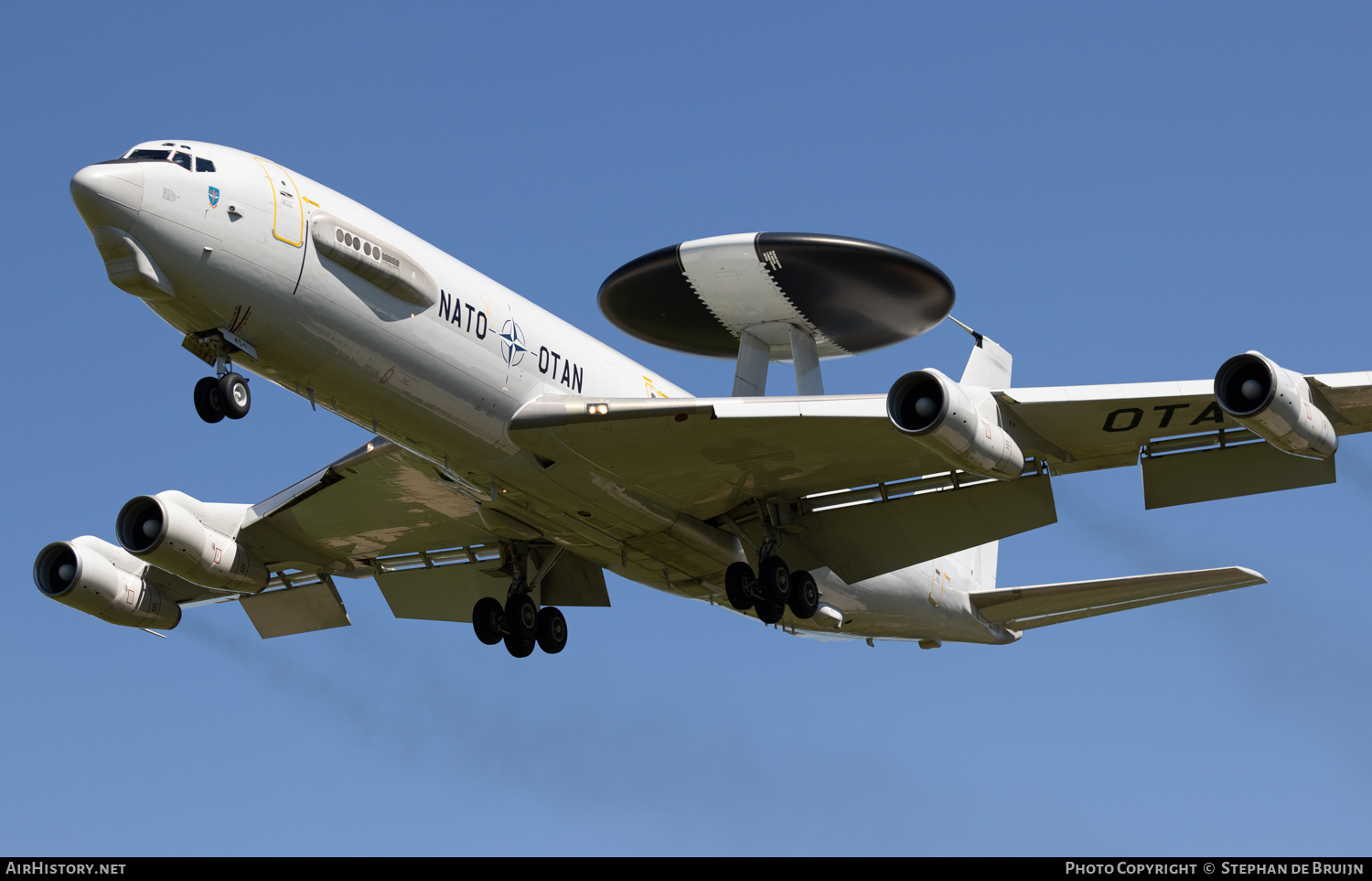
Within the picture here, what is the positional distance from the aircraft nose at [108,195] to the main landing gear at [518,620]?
1101cm

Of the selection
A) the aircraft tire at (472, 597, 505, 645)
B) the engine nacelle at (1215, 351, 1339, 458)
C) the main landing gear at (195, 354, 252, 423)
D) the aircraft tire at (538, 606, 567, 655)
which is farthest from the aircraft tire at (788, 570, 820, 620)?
the main landing gear at (195, 354, 252, 423)

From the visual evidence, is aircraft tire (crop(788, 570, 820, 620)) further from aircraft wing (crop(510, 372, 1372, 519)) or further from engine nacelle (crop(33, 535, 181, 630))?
engine nacelle (crop(33, 535, 181, 630))


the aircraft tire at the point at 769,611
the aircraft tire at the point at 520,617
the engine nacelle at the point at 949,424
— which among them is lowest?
the aircraft tire at the point at 769,611

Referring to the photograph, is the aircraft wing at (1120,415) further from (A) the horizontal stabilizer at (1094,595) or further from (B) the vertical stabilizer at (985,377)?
(B) the vertical stabilizer at (985,377)

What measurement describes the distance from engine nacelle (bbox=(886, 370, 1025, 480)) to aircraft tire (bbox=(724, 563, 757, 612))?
5656 mm

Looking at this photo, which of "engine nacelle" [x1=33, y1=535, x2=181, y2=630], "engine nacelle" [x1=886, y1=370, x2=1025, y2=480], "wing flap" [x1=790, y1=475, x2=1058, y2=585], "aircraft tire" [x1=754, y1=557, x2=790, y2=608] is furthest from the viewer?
"engine nacelle" [x1=33, y1=535, x2=181, y2=630]

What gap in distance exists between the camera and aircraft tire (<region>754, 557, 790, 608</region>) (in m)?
26.2

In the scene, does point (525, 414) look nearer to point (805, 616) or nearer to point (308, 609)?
point (805, 616)

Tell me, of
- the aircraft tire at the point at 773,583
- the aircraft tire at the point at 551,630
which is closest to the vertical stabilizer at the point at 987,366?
the aircraft tire at the point at 773,583

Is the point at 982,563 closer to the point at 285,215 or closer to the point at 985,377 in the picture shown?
the point at 985,377

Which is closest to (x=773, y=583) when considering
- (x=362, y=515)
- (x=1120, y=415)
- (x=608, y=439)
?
(x=608, y=439)

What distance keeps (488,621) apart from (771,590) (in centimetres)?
586

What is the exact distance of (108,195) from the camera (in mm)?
19562

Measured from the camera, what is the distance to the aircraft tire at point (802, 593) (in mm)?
26641
